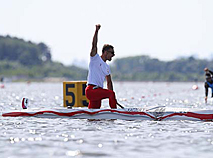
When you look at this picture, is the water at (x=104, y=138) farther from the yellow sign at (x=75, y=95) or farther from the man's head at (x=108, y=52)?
the yellow sign at (x=75, y=95)

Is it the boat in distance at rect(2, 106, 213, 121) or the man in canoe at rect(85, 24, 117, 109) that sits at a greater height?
the man in canoe at rect(85, 24, 117, 109)

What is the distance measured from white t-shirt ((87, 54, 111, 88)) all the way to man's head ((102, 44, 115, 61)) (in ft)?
0.64

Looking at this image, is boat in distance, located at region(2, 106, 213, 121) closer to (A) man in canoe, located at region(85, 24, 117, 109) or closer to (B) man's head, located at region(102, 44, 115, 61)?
(A) man in canoe, located at region(85, 24, 117, 109)

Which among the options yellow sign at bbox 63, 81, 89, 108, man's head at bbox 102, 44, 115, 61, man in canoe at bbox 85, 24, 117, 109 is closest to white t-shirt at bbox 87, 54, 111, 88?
man in canoe at bbox 85, 24, 117, 109

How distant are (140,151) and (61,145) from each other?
55.1 inches

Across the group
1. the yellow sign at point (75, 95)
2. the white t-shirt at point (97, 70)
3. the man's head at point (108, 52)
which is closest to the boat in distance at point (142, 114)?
the white t-shirt at point (97, 70)

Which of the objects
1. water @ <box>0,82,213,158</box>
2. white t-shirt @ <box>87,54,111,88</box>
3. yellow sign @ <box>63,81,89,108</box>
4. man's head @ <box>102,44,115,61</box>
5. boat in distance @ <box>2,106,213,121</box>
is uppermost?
man's head @ <box>102,44,115,61</box>

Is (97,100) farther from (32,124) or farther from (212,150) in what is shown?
(212,150)

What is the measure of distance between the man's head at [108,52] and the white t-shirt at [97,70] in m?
0.20

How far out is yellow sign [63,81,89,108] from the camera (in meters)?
13.8

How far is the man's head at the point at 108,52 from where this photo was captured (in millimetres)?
10852

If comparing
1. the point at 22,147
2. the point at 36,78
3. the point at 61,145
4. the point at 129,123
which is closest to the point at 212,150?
the point at 61,145

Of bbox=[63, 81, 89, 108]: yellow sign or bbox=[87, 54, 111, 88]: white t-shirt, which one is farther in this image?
bbox=[63, 81, 89, 108]: yellow sign

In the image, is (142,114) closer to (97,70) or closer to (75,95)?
(97,70)
